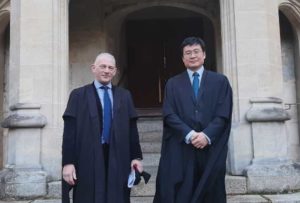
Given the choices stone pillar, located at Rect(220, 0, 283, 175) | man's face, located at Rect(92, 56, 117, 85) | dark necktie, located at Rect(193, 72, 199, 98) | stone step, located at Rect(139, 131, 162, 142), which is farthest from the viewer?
stone step, located at Rect(139, 131, 162, 142)

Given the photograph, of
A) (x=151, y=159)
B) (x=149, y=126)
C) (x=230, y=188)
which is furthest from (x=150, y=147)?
(x=230, y=188)

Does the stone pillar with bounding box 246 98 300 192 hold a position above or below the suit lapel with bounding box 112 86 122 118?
Answer: below

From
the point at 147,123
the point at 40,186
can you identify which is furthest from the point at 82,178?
the point at 147,123

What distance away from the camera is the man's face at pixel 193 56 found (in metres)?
3.46

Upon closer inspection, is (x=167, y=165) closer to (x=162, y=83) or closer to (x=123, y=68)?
(x=123, y=68)

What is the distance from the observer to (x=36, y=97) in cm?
548

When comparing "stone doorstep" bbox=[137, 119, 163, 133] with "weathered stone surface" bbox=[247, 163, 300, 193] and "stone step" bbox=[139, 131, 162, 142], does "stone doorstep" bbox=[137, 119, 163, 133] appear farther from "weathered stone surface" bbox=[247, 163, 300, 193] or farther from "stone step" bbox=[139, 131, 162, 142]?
"weathered stone surface" bbox=[247, 163, 300, 193]

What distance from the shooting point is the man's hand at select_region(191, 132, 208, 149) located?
10.8 ft

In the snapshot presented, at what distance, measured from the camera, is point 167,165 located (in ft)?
11.5

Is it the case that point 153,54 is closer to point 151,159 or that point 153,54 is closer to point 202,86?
point 151,159

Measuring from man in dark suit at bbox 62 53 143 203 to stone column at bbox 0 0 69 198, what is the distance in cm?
204

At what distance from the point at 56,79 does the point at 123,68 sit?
3575mm

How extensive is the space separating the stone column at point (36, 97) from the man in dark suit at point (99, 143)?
6.70 feet

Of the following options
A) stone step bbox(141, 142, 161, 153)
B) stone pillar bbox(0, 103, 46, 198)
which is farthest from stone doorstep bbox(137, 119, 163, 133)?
stone pillar bbox(0, 103, 46, 198)
